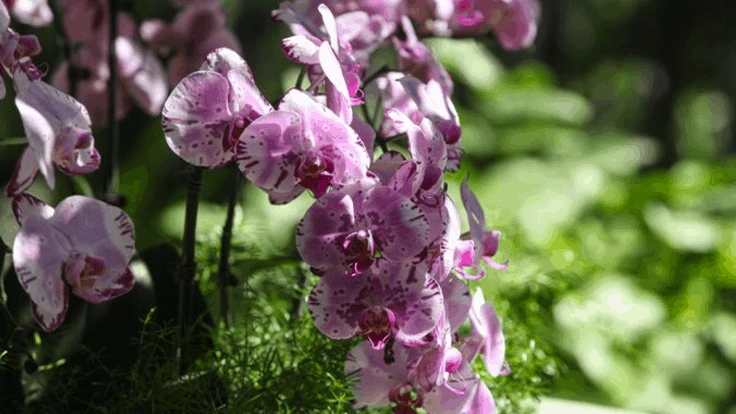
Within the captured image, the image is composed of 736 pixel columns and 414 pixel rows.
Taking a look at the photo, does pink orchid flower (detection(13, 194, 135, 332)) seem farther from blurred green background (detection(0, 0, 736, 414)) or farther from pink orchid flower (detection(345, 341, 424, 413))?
blurred green background (detection(0, 0, 736, 414))

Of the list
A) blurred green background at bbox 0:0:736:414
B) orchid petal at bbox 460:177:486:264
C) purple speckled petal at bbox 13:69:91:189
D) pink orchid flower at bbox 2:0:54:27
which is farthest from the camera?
blurred green background at bbox 0:0:736:414

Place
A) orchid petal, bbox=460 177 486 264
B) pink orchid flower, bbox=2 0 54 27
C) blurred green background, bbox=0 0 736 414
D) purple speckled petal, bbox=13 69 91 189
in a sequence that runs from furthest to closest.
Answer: blurred green background, bbox=0 0 736 414 → pink orchid flower, bbox=2 0 54 27 → orchid petal, bbox=460 177 486 264 → purple speckled petal, bbox=13 69 91 189

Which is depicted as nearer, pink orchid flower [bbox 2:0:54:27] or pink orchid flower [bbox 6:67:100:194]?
pink orchid flower [bbox 6:67:100:194]

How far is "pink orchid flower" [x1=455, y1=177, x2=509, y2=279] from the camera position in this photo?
0.56 metres

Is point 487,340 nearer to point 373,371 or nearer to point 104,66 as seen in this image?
point 373,371

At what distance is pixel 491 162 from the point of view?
225cm

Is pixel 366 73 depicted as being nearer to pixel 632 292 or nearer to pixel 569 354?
pixel 569 354

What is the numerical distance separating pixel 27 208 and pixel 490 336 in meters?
0.24

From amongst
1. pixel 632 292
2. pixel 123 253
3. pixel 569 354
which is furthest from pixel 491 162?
pixel 123 253

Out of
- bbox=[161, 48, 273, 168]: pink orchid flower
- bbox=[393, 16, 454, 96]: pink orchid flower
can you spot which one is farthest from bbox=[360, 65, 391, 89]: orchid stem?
bbox=[161, 48, 273, 168]: pink orchid flower

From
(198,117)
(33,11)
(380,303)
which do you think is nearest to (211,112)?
(198,117)

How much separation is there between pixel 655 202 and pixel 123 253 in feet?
5.30

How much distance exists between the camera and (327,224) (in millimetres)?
504

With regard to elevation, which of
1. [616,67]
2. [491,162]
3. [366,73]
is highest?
[366,73]
